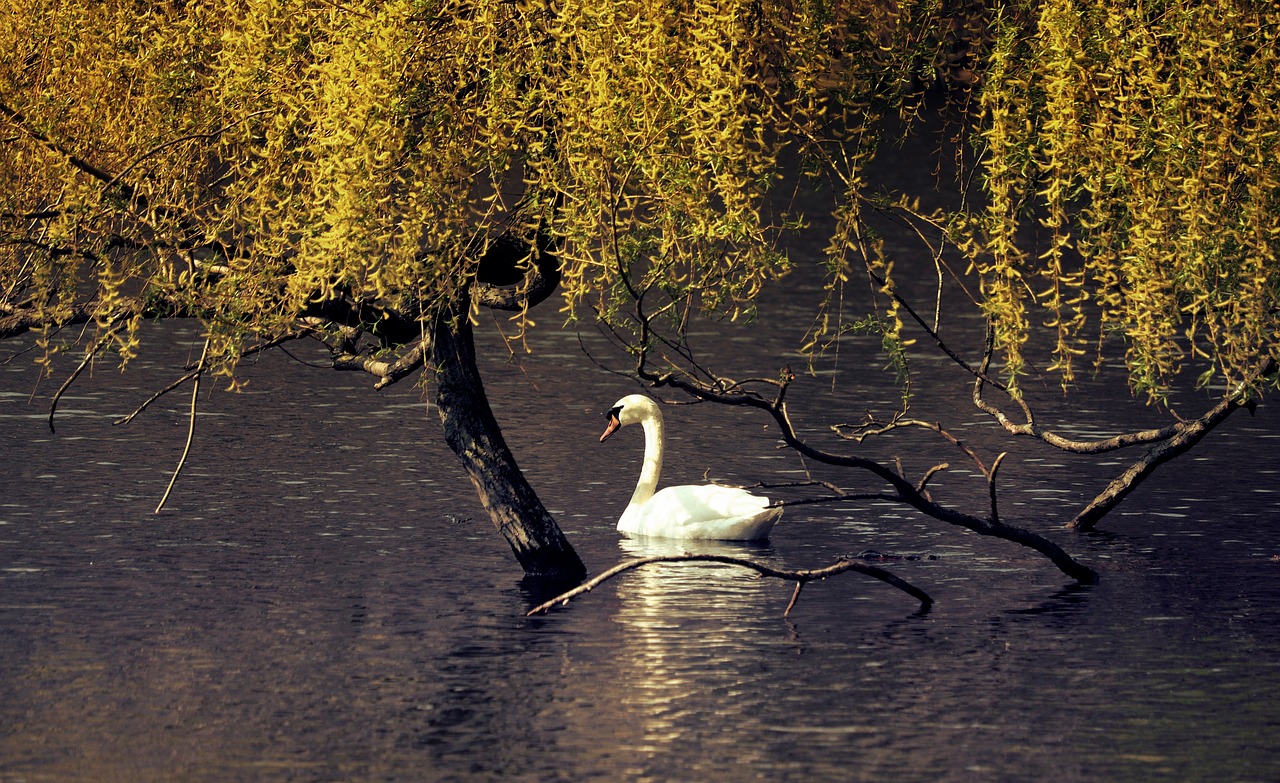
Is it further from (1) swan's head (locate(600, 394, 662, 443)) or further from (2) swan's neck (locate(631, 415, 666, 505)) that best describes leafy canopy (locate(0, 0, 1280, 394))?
(1) swan's head (locate(600, 394, 662, 443))

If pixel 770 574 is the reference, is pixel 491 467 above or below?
above

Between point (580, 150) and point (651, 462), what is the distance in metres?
8.57

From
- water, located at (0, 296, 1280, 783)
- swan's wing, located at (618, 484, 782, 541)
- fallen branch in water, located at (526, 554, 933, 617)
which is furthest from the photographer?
swan's wing, located at (618, 484, 782, 541)

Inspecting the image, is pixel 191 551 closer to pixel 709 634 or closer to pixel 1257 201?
pixel 709 634

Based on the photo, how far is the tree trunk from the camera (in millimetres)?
20906

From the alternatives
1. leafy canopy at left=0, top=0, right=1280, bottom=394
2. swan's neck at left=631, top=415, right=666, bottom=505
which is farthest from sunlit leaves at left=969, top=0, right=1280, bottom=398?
swan's neck at left=631, top=415, right=666, bottom=505

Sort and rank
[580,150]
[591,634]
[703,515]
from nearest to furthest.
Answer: [580,150], [591,634], [703,515]

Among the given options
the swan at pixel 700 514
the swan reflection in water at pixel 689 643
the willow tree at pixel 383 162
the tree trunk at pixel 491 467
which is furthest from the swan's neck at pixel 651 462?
the willow tree at pixel 383 162

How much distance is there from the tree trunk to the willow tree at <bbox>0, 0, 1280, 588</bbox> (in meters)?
0.68

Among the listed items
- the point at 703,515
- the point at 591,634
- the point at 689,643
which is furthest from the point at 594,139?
the point at 703,515

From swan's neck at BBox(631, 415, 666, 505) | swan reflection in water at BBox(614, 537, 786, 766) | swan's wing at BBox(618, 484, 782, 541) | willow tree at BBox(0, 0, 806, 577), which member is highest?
willow tree at BBox(0, 0, 806, 577)

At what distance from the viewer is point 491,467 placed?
2103 cm

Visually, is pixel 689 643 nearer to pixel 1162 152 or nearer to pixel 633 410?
pixel 1162 152

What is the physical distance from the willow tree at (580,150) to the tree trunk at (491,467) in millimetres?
678
